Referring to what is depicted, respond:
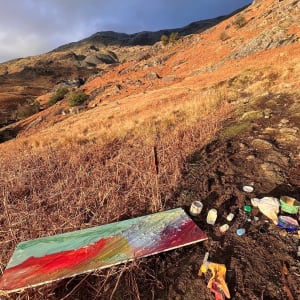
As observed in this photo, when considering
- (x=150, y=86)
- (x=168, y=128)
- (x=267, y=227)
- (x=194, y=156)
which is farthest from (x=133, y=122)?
(x=150, y=86)

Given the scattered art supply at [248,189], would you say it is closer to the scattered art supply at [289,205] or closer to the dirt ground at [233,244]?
the dirt ground at [233,244]

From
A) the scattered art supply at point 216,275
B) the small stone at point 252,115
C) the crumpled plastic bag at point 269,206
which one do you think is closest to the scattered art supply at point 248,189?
the crumpled plastic bag at point 269,206

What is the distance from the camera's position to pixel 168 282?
3.44m

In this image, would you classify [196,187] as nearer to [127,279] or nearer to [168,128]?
[127,279]

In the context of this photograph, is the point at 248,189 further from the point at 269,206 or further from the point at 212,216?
the point at 212,216

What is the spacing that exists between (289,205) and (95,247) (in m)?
2.91

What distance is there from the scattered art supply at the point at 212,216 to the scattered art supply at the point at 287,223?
902 mm

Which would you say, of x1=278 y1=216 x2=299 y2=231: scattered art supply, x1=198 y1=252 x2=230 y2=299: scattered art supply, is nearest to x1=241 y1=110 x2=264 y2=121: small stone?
x1=278 y1=216 x2=299 y2=231: scattered art supply

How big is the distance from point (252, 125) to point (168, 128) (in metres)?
3.34

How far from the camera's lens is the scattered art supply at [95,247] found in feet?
11.1

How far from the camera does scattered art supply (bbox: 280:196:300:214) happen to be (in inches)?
168

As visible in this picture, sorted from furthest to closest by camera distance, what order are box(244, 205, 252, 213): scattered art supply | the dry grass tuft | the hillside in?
1. box(244, 205, 252, 213): scattered art supply
2. the dry grass tuft
3. the hillside

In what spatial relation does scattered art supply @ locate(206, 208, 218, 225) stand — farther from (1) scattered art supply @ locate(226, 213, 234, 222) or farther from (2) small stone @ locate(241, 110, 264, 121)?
(2) small stone @ locate(241, 110, 264, 121)

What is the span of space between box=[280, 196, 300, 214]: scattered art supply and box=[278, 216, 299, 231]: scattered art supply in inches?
7.6
